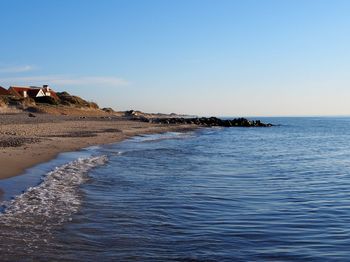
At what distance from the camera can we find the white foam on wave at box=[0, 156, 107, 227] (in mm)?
8148

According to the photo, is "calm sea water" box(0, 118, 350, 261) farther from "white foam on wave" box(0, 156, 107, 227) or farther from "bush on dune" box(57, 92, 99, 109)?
"bush on dune" box(57, 92, 99, 109)

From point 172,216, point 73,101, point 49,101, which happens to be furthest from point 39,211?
point 73,101

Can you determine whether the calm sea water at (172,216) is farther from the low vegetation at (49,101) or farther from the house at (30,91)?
the house at (30,91)

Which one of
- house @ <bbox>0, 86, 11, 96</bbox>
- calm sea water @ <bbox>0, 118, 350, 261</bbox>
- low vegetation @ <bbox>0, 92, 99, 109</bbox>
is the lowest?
calm sea water @ <bbox>0, 118, 350, 261</bbox>

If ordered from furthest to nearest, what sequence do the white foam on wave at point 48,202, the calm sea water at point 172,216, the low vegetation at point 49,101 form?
the low vegetation at point 49,101
the white foam on wave at point 48,202
the calm sea water at point 172,216

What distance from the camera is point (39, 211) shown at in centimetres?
→ 883

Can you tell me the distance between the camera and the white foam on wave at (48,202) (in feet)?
26.7

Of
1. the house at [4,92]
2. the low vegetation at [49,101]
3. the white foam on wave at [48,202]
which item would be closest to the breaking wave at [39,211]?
the white foam on wave at [48,202]

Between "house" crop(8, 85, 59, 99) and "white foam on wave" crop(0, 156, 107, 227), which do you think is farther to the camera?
"house" crop(8, 85, 59, 99)

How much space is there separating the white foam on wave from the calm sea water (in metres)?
0.02

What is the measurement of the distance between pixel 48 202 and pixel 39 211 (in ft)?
2.88

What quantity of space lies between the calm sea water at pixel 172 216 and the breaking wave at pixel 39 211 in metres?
0.02

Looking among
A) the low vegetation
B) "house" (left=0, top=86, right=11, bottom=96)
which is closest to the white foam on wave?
the low vegetation

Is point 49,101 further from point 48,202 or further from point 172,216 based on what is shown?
point 172,216
